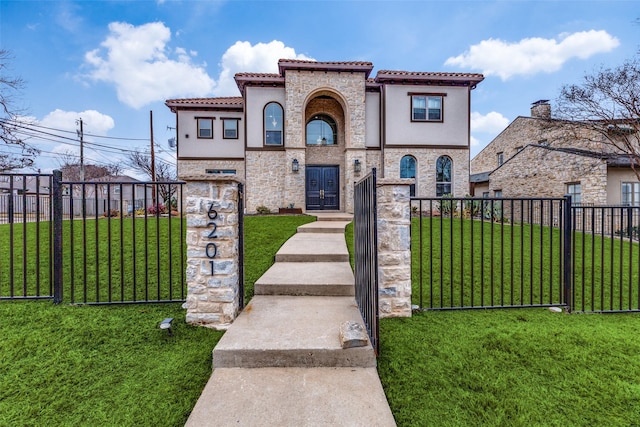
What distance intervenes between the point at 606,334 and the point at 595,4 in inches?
416

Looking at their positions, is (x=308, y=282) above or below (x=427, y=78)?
below

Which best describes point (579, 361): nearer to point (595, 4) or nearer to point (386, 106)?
point (595, 4)

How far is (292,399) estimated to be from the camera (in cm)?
177

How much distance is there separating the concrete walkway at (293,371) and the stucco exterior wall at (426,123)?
11.4 metres

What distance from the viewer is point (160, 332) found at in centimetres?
260

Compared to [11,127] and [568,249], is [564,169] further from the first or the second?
[11,127]

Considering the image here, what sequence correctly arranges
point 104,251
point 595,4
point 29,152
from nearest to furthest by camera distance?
point 104,251, point 595,4, point 29,152

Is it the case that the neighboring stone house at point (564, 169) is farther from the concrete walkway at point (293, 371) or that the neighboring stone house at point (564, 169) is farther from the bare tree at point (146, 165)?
the bare tree at point (146, 165)

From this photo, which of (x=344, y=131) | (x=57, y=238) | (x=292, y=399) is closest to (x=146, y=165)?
(x=344, y=131)

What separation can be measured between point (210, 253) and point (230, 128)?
13.1 metres

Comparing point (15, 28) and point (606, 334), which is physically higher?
point (15, 28)

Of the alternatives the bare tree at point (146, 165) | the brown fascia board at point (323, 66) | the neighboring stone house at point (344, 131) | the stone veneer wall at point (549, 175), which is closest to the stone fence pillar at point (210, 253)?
the neighboring stone house at point (344, 131)

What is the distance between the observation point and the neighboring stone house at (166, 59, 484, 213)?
12.4 m

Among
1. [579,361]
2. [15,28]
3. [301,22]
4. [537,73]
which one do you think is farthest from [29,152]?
[537,73]
